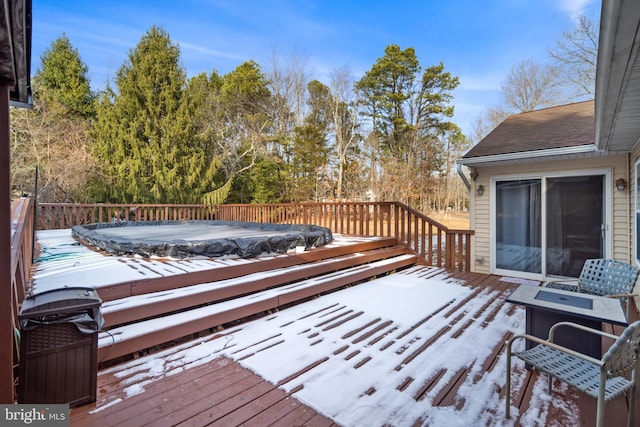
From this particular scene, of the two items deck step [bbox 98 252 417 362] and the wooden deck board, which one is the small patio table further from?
deck step [bbox 98 252 417 362]

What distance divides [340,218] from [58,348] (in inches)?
237

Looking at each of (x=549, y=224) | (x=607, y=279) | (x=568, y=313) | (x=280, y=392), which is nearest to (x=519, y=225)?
(x=549, y=224)

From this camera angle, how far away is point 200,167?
13906 millimetres

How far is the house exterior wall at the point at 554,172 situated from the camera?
4.63 m

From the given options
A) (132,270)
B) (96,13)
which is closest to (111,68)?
(96,13)

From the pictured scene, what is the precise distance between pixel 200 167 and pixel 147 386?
513 inches

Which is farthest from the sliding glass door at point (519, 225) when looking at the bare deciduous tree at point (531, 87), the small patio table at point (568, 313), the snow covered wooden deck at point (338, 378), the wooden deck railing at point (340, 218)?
the bare deciduous tree at point (531, 87)

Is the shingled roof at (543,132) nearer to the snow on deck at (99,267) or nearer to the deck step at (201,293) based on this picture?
the deck step at (201,293)

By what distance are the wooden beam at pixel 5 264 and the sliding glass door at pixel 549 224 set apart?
6494mm

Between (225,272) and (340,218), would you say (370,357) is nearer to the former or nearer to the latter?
(225,272)

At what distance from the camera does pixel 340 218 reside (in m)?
7.39

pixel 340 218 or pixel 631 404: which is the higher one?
pixel 340 218

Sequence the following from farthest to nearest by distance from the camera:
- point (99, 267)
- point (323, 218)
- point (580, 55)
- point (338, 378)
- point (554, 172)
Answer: point (580, 55) → point (323, 218) → point (554, 172) → point (99, 267) → point (338, 378)

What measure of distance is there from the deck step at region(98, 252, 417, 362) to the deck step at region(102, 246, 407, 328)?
6 centimetres
